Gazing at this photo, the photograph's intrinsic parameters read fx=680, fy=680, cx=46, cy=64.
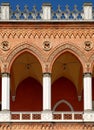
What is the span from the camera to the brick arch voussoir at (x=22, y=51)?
95.6ft

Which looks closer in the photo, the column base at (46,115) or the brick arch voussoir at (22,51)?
the column base at (46,115)

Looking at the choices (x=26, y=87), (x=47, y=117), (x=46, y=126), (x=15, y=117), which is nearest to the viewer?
(x=46, y=126)

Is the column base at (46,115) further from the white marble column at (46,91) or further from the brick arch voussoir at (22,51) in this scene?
the brick arch voussoir at (22,51)

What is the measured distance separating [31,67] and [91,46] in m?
3.48

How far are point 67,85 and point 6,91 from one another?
4.29 meters

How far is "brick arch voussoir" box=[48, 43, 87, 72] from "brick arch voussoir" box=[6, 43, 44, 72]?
43 centimetres

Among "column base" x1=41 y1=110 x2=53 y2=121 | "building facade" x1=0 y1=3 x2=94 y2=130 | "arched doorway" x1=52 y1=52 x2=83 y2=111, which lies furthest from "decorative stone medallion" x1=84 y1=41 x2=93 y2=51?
"column base" x1=41 y1=110 x2=53 y2=121

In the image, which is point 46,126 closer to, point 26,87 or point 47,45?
point 47,45

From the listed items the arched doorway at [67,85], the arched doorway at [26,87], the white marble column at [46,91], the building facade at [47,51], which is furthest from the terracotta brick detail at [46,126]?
the arched doorway at [67,85]

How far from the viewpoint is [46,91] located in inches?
1141

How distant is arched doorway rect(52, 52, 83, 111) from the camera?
31.3 meters

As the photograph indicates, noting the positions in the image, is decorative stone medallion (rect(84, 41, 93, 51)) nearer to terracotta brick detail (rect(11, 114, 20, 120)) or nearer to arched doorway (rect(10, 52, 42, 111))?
arched doorway (rect(10, 52, 42, 111))

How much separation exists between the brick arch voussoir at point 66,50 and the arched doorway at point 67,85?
1.74m

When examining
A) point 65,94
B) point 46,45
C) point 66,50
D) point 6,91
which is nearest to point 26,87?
point 65,94
